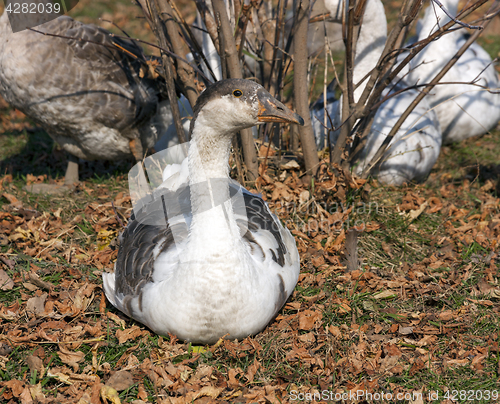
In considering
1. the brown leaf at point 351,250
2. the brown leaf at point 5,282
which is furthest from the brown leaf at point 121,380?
the brown leaf at point 351,250

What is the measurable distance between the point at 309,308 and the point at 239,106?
1.75 m

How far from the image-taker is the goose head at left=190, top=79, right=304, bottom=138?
9.36 feet

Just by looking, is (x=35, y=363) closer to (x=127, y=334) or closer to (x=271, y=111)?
(x=127, y=334)

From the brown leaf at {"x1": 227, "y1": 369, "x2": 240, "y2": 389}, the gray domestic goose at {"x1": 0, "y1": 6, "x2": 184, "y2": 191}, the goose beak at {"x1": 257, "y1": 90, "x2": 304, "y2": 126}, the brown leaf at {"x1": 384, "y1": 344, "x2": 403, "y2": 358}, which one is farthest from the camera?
the gray domestic goose at {"x1": 0, "y1": 6, "x2": 184, "y2": 191}

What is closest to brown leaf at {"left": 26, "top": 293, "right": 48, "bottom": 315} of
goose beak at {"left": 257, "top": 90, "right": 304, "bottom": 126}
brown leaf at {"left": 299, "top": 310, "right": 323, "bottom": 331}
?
brown leaf at {"left": 299, "top": 310, "right": 323, "bottom": 331}

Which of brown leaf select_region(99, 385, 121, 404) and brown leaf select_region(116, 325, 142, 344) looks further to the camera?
brown leaf select_region(116, 325, 142, 344)

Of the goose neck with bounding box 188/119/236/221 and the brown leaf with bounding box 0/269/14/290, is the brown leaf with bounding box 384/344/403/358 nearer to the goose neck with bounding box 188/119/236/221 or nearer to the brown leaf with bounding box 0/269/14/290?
the goose neck with bounding box 188/119/236/221

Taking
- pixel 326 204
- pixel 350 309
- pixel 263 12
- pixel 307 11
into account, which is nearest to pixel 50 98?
pixel 263 12

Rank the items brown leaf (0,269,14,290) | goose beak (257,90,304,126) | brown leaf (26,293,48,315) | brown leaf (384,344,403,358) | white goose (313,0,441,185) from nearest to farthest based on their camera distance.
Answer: goose beak (257,90,304,126), brown leaf (384,344,403,358), brown leaf (26,293,48,315), brown leaf (0,269,14,290), white goose (313,0,441,185)

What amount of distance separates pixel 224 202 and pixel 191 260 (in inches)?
16.8

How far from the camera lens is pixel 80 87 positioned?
4.85 metres

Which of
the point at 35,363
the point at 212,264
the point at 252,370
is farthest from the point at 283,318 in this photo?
the point at 35,363

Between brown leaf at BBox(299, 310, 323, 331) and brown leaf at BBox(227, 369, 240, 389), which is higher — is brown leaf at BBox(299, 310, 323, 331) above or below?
above

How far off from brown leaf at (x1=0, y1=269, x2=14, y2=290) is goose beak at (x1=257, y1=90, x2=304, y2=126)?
2.61 m
